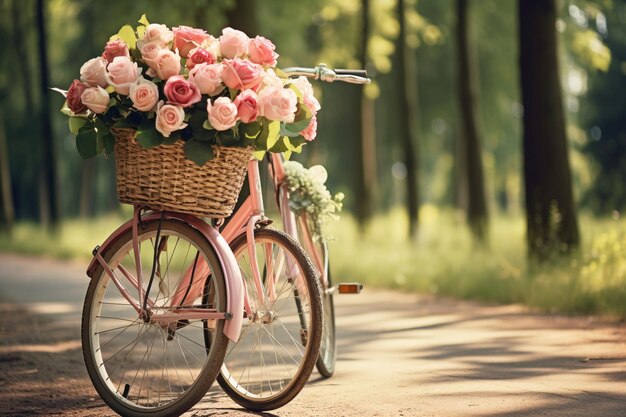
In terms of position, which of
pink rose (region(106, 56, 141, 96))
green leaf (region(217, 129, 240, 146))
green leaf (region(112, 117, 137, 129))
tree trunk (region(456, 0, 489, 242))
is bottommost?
green leaf (region(217, 129, 240, 146))

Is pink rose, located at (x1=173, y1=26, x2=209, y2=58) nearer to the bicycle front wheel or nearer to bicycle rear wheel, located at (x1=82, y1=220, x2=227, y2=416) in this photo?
bicycle rear wheel, located at (x1=82, y1=220, x2=227, y2=416)

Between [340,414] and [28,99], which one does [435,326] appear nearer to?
[340,414]

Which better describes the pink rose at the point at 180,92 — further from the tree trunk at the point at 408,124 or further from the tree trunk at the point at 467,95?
the tree trunk at the point at 408,124

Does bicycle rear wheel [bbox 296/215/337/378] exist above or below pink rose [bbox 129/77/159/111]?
below

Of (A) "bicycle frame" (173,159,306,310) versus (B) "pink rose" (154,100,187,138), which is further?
(A) "bicycle frame" (173,159,306,310)

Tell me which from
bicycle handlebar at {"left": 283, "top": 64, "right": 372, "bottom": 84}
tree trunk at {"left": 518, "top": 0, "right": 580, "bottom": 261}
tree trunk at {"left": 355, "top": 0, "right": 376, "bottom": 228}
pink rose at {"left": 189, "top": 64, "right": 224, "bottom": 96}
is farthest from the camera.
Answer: tree trunk at {"left": 355, "top": 0, "right": 376, "bottom": 228}

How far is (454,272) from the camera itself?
12469 mm

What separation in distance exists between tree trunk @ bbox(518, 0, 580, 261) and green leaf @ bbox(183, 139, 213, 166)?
7.18 meters

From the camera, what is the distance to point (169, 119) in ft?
15.6

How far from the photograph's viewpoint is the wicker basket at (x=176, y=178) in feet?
16.0

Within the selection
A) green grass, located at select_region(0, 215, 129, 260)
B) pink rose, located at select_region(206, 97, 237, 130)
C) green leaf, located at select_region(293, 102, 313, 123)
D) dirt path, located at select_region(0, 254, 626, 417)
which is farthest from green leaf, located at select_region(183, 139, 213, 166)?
green grass, located at select_region(0, 215, 129, 260)

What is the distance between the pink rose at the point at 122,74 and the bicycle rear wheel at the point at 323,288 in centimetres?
161

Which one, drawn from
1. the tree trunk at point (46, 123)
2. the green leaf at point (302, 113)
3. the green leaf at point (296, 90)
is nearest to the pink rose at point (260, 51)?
the green leaf at point (296, 90)

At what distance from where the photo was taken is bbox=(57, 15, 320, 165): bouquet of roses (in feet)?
15.9
